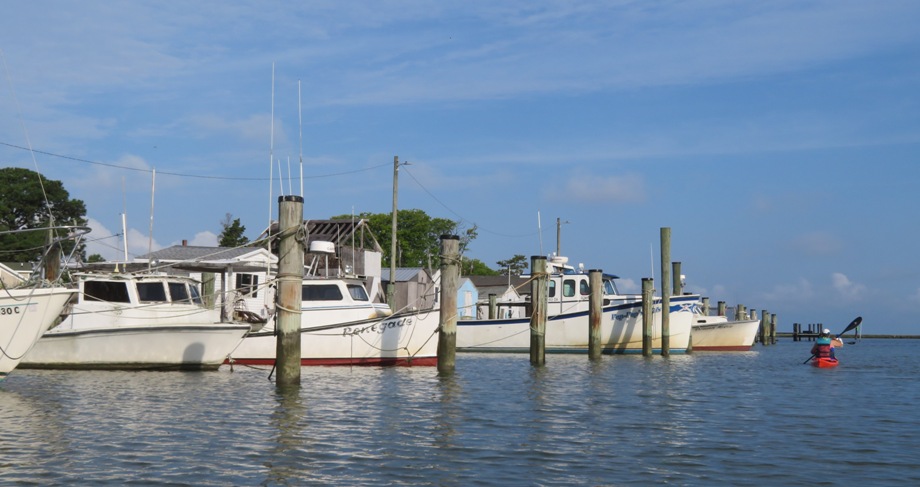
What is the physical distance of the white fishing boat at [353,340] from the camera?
2347 centimetres

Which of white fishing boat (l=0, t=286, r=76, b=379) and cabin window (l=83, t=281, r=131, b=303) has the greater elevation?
cabin window (l=83, t=281, r=131, b=303)

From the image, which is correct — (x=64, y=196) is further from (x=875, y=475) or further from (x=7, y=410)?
(x=875, y=475)

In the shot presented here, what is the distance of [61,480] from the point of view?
9242 millimetres

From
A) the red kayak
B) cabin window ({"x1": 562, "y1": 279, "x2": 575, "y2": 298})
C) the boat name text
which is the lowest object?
the red kayak

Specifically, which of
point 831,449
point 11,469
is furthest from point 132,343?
point 831,449

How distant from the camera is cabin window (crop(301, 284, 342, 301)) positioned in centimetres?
2461

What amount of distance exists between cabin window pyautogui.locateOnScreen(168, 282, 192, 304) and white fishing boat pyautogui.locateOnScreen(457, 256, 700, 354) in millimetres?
12976

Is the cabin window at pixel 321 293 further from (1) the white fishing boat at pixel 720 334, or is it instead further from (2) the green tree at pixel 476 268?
(2) the green tree at pixel 476 268

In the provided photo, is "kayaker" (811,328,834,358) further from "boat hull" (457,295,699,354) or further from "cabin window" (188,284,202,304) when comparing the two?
"cabin window" (188,284,202,304)

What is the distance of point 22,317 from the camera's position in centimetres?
1697

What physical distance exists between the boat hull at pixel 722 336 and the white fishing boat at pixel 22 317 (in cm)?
2855

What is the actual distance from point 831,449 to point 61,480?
869 cm

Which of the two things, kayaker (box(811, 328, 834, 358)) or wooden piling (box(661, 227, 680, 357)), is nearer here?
kayaker (box(811, 328, 834, 358))

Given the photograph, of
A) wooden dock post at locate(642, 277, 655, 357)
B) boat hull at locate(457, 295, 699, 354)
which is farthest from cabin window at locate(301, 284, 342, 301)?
wooden dock post at locate(642, 277, 655, 357)
